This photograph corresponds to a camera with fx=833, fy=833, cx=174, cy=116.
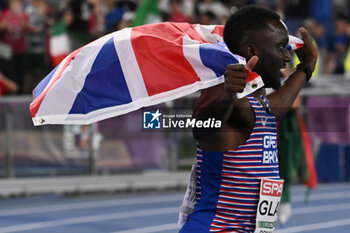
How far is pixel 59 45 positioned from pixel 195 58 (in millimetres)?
9654

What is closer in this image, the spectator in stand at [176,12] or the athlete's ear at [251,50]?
the athlete's ear at [251,50]

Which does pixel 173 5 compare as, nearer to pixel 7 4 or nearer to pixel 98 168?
pixel 7 4

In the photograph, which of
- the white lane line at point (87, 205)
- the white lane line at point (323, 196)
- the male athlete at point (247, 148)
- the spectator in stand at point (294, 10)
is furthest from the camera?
the spectator in stand at point (294, 10)

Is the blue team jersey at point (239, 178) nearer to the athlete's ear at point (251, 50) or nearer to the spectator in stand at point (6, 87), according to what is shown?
the athlete's ear at point (251, 50)

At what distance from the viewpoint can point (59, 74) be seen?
4348mm

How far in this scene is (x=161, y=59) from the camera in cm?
429

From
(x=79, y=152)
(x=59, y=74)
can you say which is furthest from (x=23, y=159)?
(x=59, y=74)

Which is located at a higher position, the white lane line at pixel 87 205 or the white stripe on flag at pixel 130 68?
the white stripe on flag at pixel 130 68

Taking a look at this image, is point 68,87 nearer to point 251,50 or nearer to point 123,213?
point 251,50

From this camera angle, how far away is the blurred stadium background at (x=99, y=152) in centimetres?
1080

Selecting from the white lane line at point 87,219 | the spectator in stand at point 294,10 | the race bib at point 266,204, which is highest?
the race bib at point 266,204

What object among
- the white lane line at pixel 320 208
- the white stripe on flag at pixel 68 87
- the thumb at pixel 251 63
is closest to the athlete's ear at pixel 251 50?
the thumb at pixel 251 63

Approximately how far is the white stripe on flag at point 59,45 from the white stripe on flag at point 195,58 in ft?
30.8

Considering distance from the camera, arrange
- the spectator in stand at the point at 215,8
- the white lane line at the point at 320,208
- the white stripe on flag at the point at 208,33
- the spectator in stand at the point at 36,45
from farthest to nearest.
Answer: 1. the spectator in stand at the point at 215,8
2. the spectator in stand at the point at 36,45
3. the white lane line at the point at 320,208
4. the white stripe on flag at the point at 208,33
